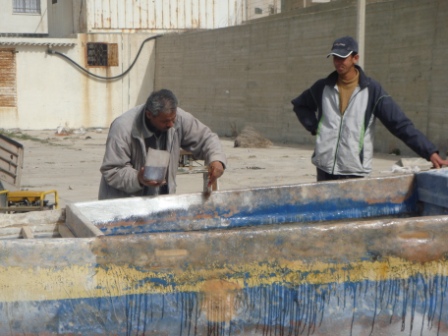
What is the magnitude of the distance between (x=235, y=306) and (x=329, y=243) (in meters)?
0.57

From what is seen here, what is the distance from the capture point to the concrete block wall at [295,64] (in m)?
14.9

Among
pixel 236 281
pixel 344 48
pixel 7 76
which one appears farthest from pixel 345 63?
pixel 7 76

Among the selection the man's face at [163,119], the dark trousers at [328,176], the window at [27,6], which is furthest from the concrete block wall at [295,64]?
the window at [27,6]

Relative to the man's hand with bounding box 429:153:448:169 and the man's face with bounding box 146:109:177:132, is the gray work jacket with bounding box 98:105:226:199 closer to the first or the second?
the man's face with bounding box 146:109:177:132

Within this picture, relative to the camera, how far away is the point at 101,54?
1025 inches

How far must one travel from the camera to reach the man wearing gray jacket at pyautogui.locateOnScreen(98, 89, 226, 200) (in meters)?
5.07

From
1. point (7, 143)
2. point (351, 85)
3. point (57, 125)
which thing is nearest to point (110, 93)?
point (57, 125)

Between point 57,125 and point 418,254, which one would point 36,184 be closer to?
point 418,254

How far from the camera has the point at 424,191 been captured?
19.2 feet

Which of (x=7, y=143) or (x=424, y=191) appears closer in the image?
(x=424, y=191)

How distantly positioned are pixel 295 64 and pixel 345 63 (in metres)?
14.0

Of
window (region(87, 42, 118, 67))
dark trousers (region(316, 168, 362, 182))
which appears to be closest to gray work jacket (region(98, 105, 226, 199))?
dark trousers (region(316, 168, 362, 182))

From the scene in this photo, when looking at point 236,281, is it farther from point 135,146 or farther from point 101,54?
Result: point 101,54

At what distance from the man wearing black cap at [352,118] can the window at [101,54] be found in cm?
2081
